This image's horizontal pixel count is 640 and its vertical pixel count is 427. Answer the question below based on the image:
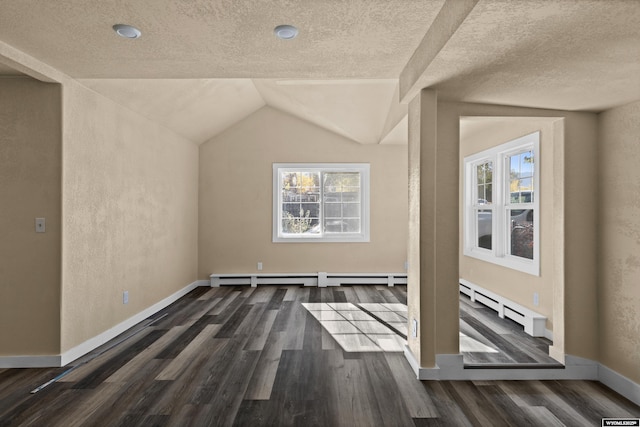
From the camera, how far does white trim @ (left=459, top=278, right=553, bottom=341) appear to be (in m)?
3.47

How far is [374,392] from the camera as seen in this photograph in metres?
2.49

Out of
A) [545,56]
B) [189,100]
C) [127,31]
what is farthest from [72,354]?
[545,56]

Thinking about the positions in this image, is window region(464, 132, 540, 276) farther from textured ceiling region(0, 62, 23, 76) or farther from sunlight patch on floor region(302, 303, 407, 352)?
textured ceiling region(0, 62, 23, 76)

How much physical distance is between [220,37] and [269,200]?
3.92 meters

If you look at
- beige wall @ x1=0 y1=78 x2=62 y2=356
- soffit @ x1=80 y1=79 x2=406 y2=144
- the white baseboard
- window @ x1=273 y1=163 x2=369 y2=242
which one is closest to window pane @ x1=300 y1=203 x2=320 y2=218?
window @ x1=273 y1=163 x2=369 y2=242

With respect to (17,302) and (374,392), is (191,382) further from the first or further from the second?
(17,302)

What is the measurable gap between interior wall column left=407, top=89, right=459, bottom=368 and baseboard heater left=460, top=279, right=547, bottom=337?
134 cm

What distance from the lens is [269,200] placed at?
6020 millimetres

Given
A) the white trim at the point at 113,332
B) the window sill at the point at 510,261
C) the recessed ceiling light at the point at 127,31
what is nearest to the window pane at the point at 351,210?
the window sill at the point at 510,261

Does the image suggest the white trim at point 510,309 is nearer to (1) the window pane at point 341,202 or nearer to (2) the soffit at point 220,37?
(1) the window pane at point 341,202

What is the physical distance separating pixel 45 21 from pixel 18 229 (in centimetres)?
178

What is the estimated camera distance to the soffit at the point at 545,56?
5.17ft

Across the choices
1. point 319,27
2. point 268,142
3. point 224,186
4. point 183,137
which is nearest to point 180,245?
point 224,186

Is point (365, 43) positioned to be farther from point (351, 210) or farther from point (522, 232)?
point (351, 210)
